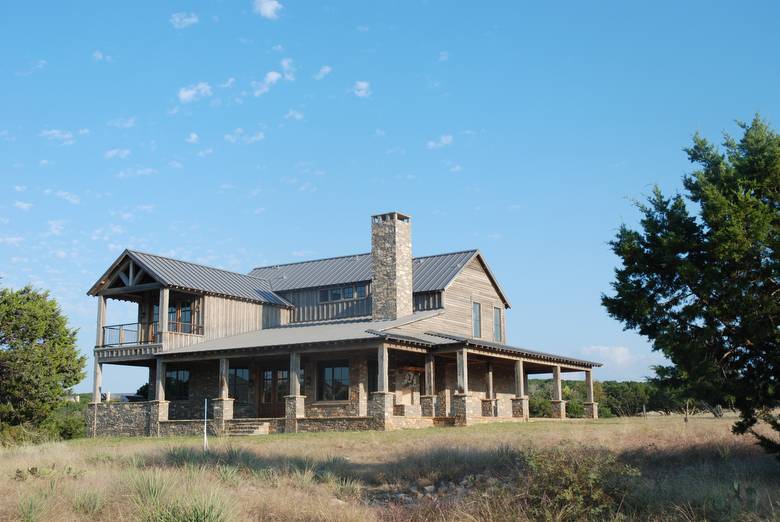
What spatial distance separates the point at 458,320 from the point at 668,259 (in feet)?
74.2

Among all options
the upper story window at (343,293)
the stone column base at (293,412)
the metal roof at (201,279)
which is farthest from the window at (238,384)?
the stone column base at (293,412)

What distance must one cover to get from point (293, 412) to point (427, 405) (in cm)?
488

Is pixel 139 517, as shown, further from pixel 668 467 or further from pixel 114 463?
pixel 668 467

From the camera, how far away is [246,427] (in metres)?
31.1

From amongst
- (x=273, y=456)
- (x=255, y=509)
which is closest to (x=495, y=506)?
(x=255, y=509)

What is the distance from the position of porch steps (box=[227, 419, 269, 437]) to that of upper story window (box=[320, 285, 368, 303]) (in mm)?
8761

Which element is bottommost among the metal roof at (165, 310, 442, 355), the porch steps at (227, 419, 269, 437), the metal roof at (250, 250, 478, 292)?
the porch steps at (227, 419, 269, 437)

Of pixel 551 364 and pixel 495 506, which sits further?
pixel 551 364

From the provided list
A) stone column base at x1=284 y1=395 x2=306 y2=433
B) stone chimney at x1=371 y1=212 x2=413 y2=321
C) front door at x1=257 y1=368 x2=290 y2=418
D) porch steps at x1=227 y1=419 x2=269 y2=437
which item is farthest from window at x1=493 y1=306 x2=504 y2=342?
porch steps at x1=227 y1=419 x2=269 y2=437

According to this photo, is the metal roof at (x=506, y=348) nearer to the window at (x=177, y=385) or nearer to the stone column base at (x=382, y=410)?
the stone column base at (x=382, y=410)

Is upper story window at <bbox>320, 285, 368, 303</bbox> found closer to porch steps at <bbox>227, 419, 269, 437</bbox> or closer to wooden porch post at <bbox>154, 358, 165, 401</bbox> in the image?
wooden porch post at <bbox>154, 358, 165, 401</bbox>

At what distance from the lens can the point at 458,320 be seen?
3694 centimetres

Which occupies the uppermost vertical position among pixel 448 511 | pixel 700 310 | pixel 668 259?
pixel 668 259

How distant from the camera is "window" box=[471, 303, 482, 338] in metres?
38.1
